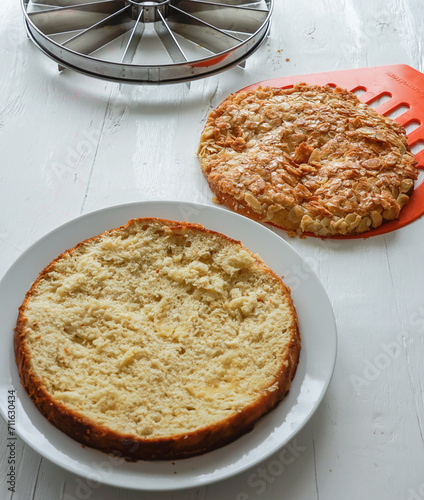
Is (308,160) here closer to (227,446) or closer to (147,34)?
(147,34)

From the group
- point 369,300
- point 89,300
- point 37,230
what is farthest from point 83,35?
point 369,300

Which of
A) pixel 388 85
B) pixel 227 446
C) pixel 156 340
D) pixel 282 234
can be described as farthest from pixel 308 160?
pixel 227 446

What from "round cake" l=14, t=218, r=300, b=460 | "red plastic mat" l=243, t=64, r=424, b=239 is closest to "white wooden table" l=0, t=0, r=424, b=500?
"red plastic mat" l=243, t=64, r=424, b=239

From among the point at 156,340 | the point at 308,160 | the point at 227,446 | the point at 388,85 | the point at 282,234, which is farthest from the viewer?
the point at 388,85

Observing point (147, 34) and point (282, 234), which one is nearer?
point (282, 234)

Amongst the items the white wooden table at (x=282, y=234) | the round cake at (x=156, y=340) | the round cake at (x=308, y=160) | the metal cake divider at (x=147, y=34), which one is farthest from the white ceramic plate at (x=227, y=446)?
the metal cake divider at (x=147, y=34)

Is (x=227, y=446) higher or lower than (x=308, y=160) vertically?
lower

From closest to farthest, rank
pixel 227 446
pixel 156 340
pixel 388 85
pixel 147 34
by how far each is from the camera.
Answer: pixel 227 446
pixel 156 340
pixel 388 85
pixel 147 34

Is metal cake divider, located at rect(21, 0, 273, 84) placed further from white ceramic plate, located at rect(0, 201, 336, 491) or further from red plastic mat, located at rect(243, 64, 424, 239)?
white ceramic plate, located at rect(0, 201, 336, 491)
